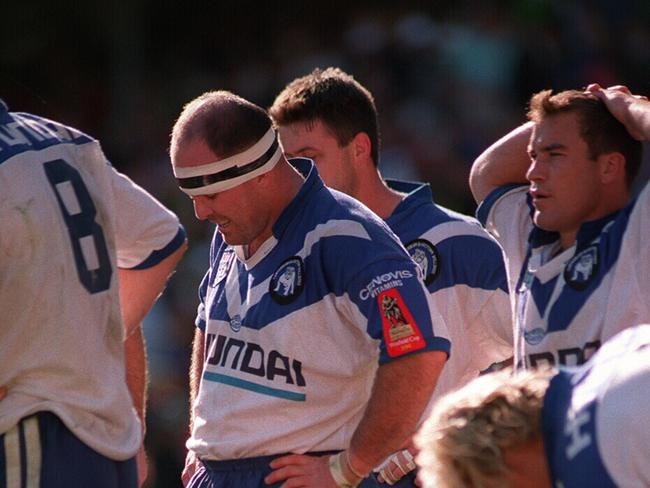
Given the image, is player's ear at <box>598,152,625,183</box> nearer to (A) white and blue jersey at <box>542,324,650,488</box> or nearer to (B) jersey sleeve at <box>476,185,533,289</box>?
(B) jersey sleeve at <box>476,185,533,289</box>

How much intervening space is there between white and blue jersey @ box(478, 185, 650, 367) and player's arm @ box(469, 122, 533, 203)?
1.51ft

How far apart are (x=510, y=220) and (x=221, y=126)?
118 cm

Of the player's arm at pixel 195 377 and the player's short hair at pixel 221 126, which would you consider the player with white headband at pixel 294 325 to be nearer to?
the player's short hair at pixel 221 126

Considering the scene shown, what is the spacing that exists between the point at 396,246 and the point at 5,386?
127 cm

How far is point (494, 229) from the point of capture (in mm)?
5324

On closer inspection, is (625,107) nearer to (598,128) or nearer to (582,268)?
(598,128)

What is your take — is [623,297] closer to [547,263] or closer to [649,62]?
[547,263]

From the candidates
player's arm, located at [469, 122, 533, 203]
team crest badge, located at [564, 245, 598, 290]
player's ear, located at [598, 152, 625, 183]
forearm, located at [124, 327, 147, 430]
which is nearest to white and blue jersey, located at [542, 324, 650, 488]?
team crest badge, located at [564, 245, 598, 290]

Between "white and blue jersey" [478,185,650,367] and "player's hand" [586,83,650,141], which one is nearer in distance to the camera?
"white and blue jersey" [478,185,650,367]

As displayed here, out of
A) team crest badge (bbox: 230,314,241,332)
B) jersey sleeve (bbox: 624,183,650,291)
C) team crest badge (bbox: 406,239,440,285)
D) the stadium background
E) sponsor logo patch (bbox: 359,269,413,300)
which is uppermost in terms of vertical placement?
jersey sleeve (bbox: 624,183,650,291)

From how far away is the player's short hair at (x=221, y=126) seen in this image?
4.64 meters

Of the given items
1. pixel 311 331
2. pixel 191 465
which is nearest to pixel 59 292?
pixel 311 331

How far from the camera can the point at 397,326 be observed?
434 centimetres

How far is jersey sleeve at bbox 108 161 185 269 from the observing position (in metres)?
4.53
